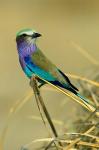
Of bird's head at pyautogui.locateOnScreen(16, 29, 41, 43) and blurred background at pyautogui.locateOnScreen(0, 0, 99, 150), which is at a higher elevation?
bird's head at pyautogui.locateOnScreen(16, 29, 41, 43)

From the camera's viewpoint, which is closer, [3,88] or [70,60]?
[3,88]

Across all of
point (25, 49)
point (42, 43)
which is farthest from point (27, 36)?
point (42, 43)

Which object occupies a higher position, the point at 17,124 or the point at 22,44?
the point at 22,44

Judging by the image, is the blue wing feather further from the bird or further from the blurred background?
the blurred background

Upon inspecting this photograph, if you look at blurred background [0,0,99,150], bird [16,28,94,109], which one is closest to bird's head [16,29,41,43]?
bird [16,28,94,109]

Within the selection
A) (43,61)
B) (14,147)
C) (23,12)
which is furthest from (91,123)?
(23,12)

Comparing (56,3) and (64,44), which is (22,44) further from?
(56,3)
